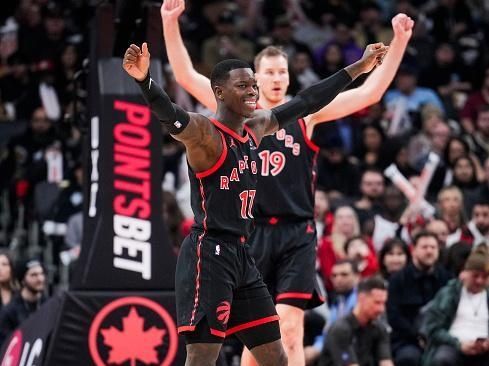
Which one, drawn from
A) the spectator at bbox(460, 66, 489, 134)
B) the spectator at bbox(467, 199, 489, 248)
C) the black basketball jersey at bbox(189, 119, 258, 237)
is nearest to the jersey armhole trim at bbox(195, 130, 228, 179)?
the black basketball jersey at bbox(189, 119, 258, 237)

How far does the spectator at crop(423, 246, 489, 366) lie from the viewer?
1119cm

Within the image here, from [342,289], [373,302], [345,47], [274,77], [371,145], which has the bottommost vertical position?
[373,302]

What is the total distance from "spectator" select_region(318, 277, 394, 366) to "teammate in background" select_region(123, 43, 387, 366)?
12.4ft

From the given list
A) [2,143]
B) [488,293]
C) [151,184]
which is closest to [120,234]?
[151,184]

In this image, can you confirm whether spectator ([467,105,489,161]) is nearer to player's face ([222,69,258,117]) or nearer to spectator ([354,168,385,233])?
spectator ([354,168,385,233])

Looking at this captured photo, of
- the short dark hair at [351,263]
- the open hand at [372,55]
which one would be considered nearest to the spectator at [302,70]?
the short dark hair at [351,263]

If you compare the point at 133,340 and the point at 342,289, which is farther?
the point at 342,289

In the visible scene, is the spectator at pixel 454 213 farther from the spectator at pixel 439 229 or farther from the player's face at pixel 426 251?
the player's face at pixel 426 251

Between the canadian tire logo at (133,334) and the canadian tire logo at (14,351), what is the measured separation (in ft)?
2.81

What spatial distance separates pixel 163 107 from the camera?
6781 mm

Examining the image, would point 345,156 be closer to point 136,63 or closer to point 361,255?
point 361,255

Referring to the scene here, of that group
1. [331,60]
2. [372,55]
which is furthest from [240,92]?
[331,60]

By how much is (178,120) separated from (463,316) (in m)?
5.28

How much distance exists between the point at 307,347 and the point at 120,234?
9.70 feet
